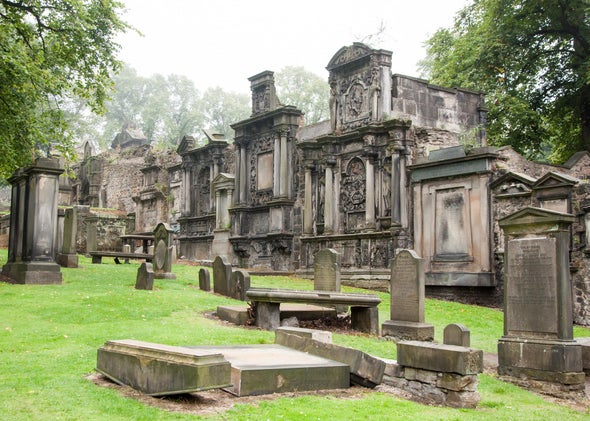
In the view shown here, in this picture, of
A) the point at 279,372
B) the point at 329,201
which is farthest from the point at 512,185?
the point at 279,372

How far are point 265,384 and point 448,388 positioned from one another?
2105 mm

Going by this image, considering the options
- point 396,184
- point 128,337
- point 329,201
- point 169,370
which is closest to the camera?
point 169,370

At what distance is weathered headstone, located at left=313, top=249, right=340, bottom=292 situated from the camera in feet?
45.2

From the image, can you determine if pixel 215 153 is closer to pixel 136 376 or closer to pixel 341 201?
pixel 341 201

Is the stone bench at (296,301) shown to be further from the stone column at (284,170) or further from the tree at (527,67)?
the tree at (527,67)

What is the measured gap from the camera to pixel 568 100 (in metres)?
25.6

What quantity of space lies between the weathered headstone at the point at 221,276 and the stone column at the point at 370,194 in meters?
6.80

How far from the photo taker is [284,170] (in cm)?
2419

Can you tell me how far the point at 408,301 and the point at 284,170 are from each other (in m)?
13.7

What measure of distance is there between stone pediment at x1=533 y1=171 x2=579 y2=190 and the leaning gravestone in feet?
22.2

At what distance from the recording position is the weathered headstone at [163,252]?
17.7 m

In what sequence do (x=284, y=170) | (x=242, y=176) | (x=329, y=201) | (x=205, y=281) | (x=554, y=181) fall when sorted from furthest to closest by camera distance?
(x=242, y=176) → (x=284, y=170) → (x=329, y=201) → (x=554, y=181) → (x=205, y=281)

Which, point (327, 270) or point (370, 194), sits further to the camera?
point (370, 194)

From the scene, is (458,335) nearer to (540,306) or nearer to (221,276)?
(540,306)
